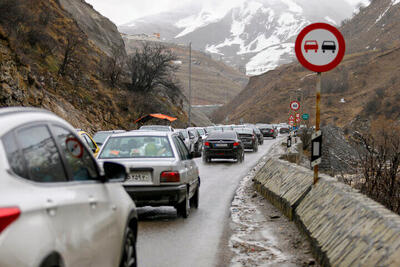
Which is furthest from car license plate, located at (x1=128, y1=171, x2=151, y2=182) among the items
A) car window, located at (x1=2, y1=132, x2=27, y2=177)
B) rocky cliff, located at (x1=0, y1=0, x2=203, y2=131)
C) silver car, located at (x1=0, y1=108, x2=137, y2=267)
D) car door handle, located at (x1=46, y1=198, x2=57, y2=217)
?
rocky cliff, located at (x1=0, y1=0, x2=203, y2=131)

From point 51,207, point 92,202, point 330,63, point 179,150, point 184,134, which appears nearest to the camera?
point 51,207

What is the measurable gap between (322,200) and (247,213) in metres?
3.43

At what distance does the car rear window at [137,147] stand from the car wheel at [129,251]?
198 inches

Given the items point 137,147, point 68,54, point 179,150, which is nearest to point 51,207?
point 137,147

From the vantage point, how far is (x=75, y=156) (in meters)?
4.32

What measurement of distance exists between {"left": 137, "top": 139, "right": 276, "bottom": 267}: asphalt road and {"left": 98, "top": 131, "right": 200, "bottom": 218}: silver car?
16.2 inches

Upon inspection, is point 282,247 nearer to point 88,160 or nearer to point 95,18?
point 88,160

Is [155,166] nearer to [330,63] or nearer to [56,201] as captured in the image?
[330,63]

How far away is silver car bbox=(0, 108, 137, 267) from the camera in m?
2.96

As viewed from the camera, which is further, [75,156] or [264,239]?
[264,239]

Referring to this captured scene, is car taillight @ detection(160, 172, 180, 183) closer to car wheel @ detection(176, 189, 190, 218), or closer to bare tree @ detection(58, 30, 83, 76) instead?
car wheel @ detection(176, 189, 190, 218)

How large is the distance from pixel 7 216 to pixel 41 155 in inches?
33.3

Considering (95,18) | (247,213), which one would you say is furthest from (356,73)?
(247,213)

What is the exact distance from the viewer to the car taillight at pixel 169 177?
32.5ft
